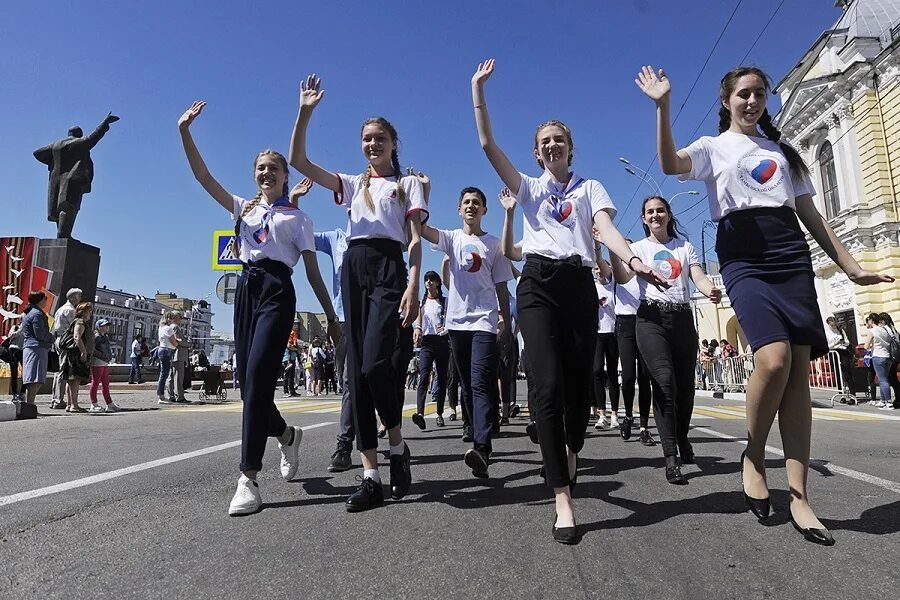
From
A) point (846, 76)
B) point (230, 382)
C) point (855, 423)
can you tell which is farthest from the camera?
point (230, 382)

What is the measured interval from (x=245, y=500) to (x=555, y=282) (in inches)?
71.7

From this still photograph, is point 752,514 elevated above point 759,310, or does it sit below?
below

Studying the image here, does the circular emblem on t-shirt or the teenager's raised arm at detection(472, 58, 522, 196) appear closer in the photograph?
the circular emblem on t-shirt

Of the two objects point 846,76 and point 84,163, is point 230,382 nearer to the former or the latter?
point 84,163

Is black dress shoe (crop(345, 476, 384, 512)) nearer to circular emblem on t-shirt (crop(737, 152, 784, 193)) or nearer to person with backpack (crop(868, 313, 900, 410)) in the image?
circular emblem on t-shirt (crop(737, 152, 784, 193))

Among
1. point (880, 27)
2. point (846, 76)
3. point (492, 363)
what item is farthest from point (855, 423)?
point (880, 27)

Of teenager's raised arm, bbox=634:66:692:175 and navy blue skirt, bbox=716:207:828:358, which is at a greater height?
teenager's raised arm, bbox=634:66:692:175

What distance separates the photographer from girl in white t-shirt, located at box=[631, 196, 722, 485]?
13.9 ft

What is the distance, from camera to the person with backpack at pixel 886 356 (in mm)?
11732

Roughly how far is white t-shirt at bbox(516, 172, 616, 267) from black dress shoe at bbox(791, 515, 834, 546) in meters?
1.47

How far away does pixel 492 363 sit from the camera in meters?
4.65

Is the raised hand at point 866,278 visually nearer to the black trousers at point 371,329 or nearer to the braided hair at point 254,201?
the black trousers at point 371,329

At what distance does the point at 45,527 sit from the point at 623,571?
2372 millimetres

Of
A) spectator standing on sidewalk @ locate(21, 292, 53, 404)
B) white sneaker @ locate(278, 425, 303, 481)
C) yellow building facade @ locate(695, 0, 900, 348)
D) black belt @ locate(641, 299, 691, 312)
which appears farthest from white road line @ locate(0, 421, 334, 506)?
yellow building facade @ locate(695, 0, 900, 348)
